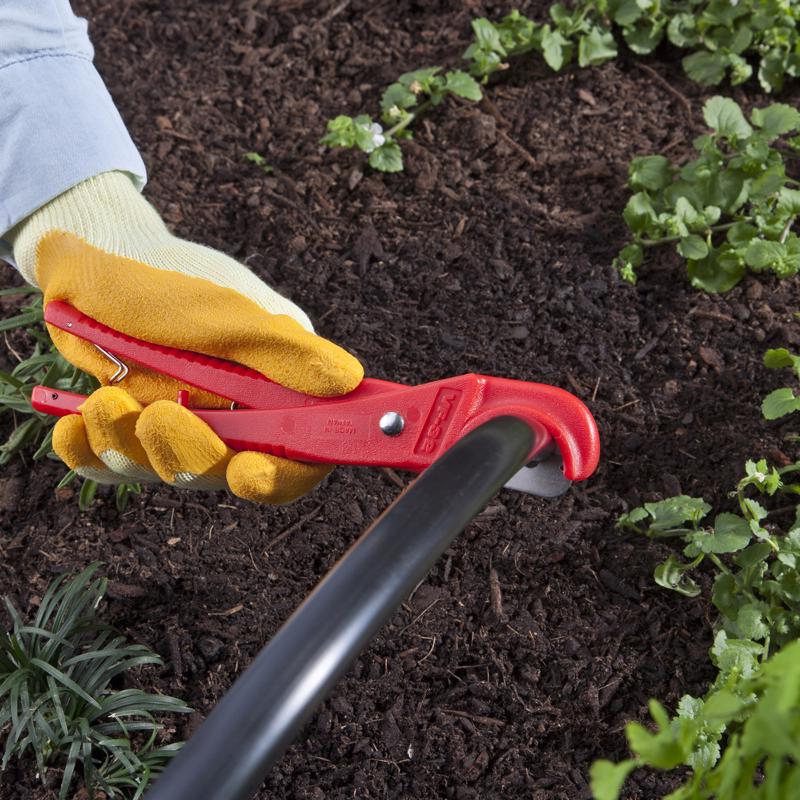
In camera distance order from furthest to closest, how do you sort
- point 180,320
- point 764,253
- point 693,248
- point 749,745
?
point 693,248 → point 764,253 → point 180,320 → point 749,745

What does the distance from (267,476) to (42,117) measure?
82 centimetres

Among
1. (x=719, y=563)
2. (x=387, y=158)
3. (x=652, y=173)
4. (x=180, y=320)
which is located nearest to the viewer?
(x=180, y=320)

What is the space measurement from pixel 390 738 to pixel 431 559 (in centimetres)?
100

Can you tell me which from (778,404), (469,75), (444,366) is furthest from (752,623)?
(469,75)

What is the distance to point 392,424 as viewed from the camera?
4.10 feet

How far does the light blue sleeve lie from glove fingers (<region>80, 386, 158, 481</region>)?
43 centimetres

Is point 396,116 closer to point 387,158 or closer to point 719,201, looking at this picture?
point 387,158

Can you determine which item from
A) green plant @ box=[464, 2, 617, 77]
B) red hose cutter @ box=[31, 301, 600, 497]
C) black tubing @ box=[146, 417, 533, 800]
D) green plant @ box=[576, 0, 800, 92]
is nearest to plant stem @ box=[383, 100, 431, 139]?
green plant @ box=[464, 2, 617, 77]

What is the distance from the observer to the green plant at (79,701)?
163cm

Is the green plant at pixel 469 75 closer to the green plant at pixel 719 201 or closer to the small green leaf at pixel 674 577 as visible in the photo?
the green plant at pixel 719 201

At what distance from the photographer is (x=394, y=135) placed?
238 centimetres

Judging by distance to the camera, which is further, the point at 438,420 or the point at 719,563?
the point at 719,563

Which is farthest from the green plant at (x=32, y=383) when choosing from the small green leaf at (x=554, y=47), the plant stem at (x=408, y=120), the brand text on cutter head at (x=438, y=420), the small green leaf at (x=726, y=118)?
the small green leaf at (x=726, y=118)

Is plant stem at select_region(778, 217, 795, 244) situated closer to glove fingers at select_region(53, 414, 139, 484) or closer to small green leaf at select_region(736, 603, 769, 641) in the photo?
small green leaf at select_region(736, 603, 769, 641)
